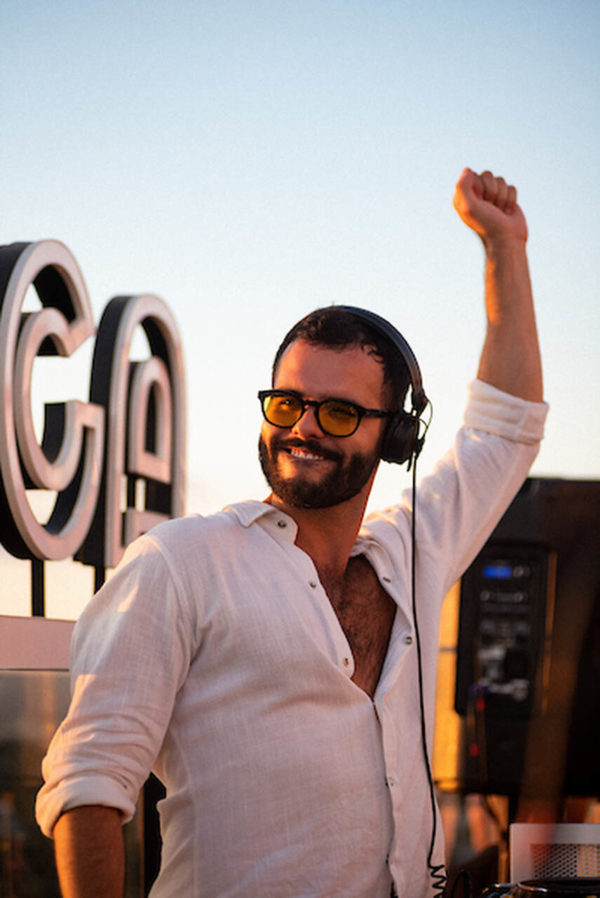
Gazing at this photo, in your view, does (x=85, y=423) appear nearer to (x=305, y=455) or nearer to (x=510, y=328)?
(x=510, y=328)

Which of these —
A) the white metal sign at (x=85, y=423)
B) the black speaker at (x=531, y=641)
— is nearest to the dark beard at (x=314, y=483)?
the black speaker at (x=531, y=641)

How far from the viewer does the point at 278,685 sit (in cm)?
117

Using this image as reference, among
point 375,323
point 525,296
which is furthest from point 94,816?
point 525,296

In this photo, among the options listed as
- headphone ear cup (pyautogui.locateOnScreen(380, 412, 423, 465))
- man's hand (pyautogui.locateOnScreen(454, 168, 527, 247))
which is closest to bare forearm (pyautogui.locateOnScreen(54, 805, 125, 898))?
headphone ear cup (pyautogui.locateOnScreen(380, 412, 423, 465))

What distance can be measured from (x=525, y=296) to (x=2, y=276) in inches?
89.2

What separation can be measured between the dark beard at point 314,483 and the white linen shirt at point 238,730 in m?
0.06

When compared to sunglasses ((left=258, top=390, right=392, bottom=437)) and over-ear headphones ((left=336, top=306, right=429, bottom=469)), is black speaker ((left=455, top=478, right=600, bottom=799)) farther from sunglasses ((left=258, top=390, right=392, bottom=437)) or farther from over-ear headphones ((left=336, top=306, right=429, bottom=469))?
sunglasses ((left=258, top=390, right=392, bottom=437))

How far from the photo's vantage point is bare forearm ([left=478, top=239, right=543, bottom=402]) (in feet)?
5.28

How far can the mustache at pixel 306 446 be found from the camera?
1.30m

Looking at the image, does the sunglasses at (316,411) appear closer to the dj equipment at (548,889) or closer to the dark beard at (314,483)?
the dark beard at (314,483)

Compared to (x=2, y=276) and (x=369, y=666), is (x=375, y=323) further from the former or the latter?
(x=2, y=276)

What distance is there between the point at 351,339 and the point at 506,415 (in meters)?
0.37

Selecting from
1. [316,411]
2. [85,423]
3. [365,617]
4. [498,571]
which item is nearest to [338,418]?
[316,411]

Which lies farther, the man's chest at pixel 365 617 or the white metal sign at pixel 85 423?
the white metal sign at pixel 85 423
